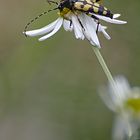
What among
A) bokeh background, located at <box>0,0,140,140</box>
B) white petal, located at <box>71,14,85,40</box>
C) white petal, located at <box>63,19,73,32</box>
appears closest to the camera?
white petal, located at <box>71,14,85,40</box>

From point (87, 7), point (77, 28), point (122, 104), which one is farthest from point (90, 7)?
point (122, 104)

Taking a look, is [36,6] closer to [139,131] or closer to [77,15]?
A: [77,15]

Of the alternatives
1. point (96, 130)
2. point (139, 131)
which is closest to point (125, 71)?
point (96, 130)

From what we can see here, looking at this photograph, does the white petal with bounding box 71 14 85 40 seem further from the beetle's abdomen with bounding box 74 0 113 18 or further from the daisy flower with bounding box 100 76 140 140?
the daisy flower with bounding box 100 76 140 140

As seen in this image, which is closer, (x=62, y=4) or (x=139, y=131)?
(x=139, y=131)

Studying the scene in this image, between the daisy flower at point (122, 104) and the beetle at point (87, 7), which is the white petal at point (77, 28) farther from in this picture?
the daisy flower at point (122, 104)

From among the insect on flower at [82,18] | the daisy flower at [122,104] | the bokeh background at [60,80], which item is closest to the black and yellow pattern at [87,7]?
the insect on flower at [82,18]

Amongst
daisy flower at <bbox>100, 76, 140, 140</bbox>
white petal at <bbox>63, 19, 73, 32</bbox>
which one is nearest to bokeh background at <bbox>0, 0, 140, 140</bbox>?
daisy flower at <bbox>100, 76, 140, 140</bbox>
